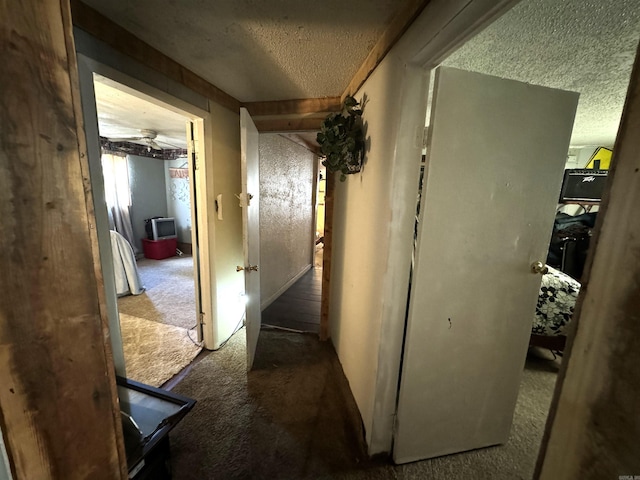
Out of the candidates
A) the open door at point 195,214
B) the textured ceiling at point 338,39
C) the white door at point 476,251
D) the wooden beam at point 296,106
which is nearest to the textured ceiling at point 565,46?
the textured ceiling at point 338,39

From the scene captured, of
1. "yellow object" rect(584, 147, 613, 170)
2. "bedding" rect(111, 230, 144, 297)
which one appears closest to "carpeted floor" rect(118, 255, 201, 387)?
"bedding" rect(111, 230, 144, 297)

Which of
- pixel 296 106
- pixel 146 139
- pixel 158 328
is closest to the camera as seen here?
pixel 296 106

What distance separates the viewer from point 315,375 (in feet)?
6.23

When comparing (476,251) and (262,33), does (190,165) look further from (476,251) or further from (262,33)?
(476,251)

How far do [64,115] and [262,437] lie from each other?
1.66 m

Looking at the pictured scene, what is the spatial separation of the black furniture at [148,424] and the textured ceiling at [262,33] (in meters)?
1.82

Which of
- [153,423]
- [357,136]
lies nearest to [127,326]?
[153,423]

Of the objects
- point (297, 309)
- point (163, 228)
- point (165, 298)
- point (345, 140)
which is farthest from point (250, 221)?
point (163, 228)

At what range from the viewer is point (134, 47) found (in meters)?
1.30

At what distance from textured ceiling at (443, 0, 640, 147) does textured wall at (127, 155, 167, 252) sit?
18.4 feet

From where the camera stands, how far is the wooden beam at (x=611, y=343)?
0.37 metres

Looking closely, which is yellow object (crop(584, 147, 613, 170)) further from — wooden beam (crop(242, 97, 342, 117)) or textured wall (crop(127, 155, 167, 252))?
textured wall (crop(127, 155, 167, 252))

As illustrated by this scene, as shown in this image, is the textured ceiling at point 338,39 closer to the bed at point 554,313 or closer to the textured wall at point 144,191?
the bed at point 554,313

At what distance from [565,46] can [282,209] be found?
2.75m
